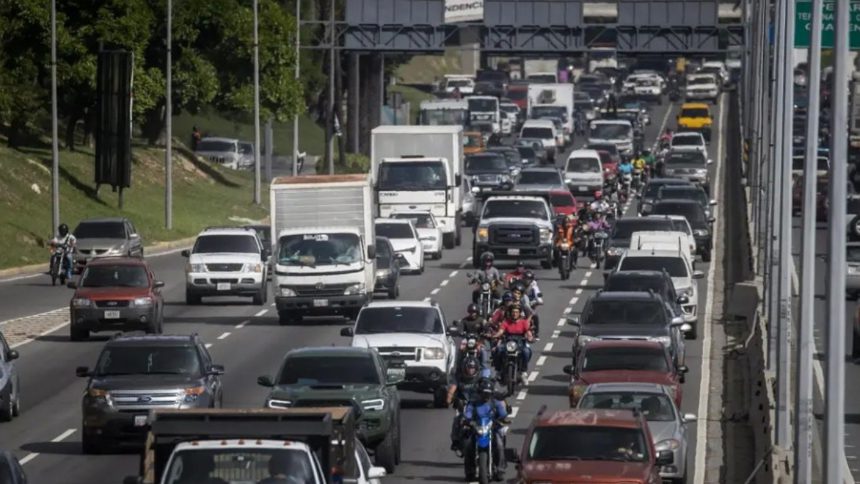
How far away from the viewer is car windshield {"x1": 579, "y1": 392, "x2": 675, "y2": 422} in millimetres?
26562

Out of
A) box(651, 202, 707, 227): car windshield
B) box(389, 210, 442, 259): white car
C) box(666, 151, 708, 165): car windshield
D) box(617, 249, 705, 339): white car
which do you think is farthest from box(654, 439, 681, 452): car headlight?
box(666, 151, 708, 165): car windshield

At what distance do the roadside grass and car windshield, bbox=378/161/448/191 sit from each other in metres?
53.0

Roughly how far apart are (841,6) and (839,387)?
3.06 metres

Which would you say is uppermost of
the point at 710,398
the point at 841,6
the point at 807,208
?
the point at 841,6

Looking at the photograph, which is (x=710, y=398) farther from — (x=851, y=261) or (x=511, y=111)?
(x=511, y=111)

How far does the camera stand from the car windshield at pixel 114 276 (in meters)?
42.2

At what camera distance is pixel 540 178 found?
241 ft

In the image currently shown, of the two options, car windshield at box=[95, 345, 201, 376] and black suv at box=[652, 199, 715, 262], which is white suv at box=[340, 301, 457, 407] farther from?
black suv at box=[652, 199, 715, 262]

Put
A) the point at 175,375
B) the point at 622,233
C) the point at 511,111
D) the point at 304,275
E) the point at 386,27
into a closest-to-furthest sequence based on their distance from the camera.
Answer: the point at 175,375
the point at 304,275
the point at 622,233
the point at 386,27
the point at 511,111

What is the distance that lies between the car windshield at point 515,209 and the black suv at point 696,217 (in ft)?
15.6

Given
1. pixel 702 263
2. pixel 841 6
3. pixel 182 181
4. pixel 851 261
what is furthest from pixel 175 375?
pixel 182 181

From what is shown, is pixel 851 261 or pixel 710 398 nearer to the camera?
pixel 710 398

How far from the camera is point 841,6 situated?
1820 cm

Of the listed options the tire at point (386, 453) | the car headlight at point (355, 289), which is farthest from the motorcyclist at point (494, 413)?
the car headlight at point (355, 289)
